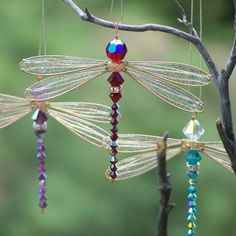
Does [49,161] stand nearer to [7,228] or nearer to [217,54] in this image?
[7,228]

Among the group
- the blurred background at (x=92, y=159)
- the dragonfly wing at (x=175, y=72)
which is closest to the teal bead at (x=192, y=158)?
the dragonfly wing at (x=175, y=72)

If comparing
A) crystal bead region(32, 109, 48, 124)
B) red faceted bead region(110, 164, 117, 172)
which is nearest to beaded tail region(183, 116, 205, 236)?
red faceted bead region(110, 164, 117, 172)

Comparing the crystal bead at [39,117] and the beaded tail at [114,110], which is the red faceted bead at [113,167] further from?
the crystal bead at [39,117]

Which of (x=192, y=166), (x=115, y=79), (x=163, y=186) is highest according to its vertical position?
(x=115, y=79)

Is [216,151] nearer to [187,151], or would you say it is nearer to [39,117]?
[187,151]

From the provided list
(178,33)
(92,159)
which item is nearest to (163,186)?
(178,33)
